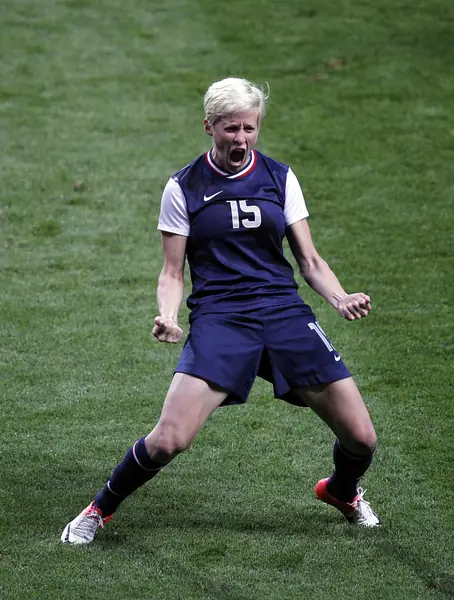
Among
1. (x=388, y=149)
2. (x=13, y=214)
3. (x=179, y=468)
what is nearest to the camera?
(x=179, y=468)

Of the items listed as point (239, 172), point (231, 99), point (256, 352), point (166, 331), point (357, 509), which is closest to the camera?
point (166, 331)

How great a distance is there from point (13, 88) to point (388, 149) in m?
4.27

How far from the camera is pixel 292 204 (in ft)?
18.1

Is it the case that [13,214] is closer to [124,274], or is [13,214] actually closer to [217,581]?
[124,274]

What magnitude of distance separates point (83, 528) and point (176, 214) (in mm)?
1559

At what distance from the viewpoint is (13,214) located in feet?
34.4

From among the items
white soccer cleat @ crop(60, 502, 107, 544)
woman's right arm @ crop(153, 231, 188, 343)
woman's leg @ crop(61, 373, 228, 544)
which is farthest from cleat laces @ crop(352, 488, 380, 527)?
woman's right arm @ crop(153, 231, 188, 343)

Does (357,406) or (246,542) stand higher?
(357,406)

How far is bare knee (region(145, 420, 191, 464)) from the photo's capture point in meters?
5.23

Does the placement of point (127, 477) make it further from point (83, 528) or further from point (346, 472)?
point (346, 472)

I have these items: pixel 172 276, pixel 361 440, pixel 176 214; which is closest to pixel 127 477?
pixel 172 276

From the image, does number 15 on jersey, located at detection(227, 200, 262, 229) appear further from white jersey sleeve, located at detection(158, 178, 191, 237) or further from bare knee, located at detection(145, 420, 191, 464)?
bare knee, located at detection(145, 420, 191, 464)

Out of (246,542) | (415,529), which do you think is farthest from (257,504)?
(415,529)

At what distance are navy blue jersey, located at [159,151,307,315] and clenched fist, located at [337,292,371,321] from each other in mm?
300
